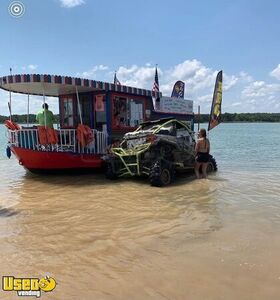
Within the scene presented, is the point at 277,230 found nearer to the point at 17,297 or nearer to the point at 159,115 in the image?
the point at 17,297

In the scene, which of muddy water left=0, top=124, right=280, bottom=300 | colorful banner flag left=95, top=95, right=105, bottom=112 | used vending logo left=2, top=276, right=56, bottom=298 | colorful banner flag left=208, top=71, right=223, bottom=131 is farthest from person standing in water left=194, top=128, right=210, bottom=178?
used vending logo left=2, top=276, right=56, bottom=298

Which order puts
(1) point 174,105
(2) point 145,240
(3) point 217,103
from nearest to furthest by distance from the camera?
(2) point 145,240, (3) point 217,103, (1) point 174,105

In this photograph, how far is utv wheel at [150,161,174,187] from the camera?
10383mm

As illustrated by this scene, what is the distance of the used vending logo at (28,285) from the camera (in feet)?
13.8

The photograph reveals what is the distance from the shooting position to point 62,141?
12.4 m

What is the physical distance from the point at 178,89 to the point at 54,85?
9.17 m

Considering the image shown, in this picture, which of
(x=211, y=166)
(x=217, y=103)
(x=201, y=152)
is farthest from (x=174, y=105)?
(x=201, y=152)

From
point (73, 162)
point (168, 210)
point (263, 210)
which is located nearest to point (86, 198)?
point (168, 210)

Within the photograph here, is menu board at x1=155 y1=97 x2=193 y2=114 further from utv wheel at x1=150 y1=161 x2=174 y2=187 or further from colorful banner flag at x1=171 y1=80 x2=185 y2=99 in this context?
utv wheel at x1=150 y1=161 x2=174 y2=187

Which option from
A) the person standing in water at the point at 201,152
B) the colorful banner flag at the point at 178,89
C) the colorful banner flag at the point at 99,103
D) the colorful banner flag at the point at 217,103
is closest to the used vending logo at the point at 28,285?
the person standing in water at the point at 201,152

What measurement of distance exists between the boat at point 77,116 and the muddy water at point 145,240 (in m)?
1.77

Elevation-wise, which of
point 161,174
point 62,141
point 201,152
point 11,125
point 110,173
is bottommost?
point 110,173

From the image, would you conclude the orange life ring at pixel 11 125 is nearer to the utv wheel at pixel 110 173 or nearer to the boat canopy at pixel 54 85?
the boat canopy at pixel 54 85

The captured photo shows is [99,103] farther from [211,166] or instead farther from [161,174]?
[211,166]
